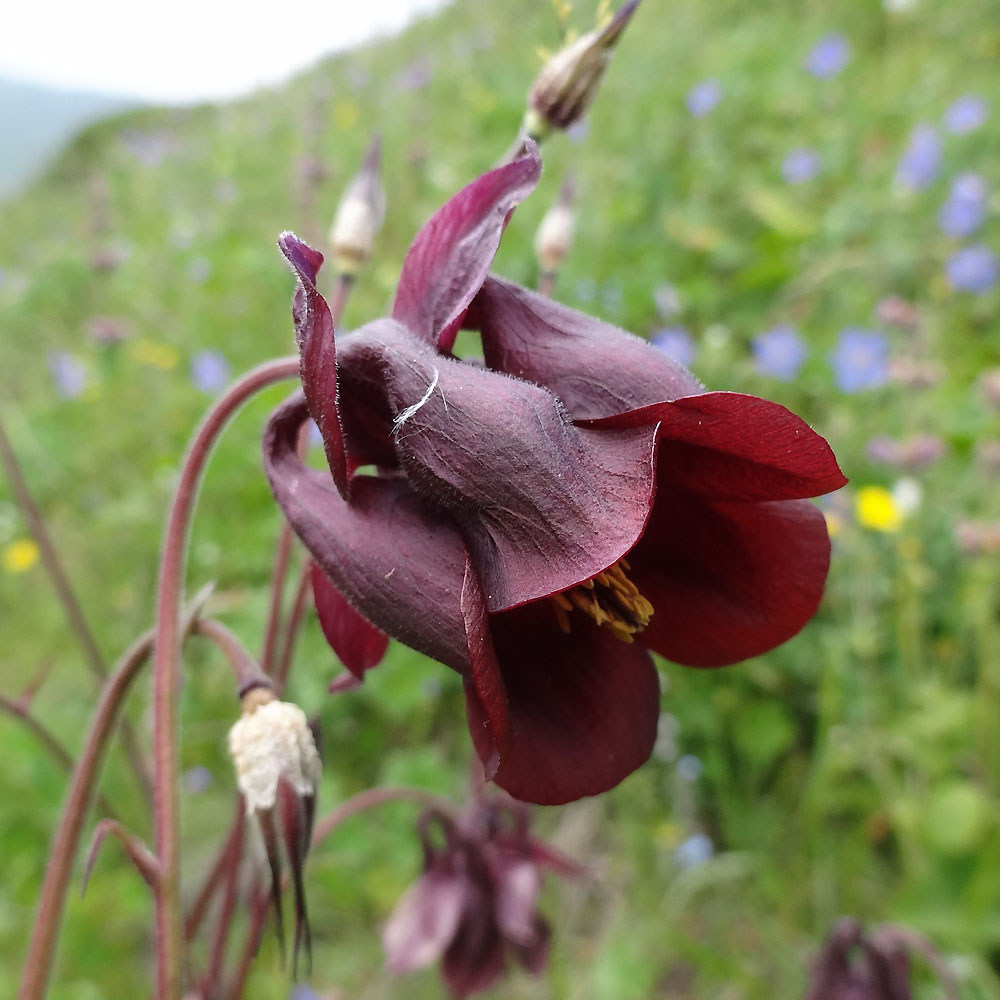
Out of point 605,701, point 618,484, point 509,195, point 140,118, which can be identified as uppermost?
point 509,195

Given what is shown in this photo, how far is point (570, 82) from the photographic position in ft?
2.99

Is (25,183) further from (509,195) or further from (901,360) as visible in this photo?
(509,195)

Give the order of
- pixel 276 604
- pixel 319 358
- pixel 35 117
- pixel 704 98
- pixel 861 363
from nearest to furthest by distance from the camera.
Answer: pixel 319 358, pixel 276 604, pixel 861 363, pixel 704 98, pixel 35 117

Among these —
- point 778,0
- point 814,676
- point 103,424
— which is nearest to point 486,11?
point 778,0

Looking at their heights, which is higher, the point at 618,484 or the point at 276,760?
the point at 618,484

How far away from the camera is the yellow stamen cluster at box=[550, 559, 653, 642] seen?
0.53 meters

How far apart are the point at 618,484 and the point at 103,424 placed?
11.7 ft

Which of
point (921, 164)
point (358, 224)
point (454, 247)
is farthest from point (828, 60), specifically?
point (454, 247)

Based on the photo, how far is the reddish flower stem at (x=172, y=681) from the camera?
0.54 m

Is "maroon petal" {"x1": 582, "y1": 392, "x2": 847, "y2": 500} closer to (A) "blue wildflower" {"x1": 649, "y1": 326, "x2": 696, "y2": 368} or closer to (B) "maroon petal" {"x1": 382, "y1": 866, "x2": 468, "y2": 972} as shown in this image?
(B) "maroon petal" {"x1": 382, "y1": 866, "x2": 468, "y2": 972}

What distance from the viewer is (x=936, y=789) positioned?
6.11ft

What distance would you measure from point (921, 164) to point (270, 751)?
3510 millimetres

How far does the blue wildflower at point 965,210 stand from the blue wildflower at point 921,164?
0.43 feet

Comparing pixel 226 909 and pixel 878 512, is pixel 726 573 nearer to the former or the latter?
pixel 226 909
